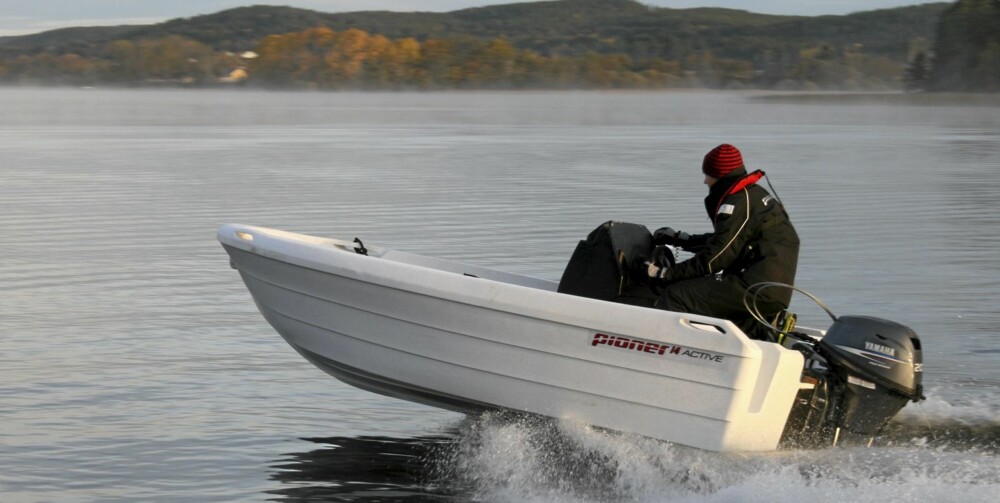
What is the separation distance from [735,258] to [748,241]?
0.11 m

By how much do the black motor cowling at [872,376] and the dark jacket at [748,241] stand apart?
42 cm

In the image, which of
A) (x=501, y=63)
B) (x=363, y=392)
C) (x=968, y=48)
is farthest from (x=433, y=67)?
(x=363, y=392)

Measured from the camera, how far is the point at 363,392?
841cm

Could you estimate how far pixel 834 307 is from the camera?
10852 mm

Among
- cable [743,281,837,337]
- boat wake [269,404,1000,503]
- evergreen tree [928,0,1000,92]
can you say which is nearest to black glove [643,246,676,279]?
cable [743,281,837,337]

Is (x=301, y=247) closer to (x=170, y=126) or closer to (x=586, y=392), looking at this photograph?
(x=586, y=392)

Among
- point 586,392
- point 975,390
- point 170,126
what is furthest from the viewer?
point 170,126

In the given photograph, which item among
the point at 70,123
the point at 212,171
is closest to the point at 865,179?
the point at 212,171

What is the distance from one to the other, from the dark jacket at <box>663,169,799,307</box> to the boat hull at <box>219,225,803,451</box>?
0.53 metres

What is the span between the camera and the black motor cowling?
612 cm

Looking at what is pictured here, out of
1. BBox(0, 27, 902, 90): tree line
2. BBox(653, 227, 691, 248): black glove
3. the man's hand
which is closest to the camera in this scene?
the man's hand

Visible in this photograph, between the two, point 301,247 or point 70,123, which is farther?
point 70,123

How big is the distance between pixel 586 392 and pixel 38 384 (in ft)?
13.3

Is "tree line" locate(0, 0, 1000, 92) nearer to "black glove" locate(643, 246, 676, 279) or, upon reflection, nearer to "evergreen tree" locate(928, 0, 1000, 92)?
"evergreen tree" locate(928, 0, 1000, 92)
